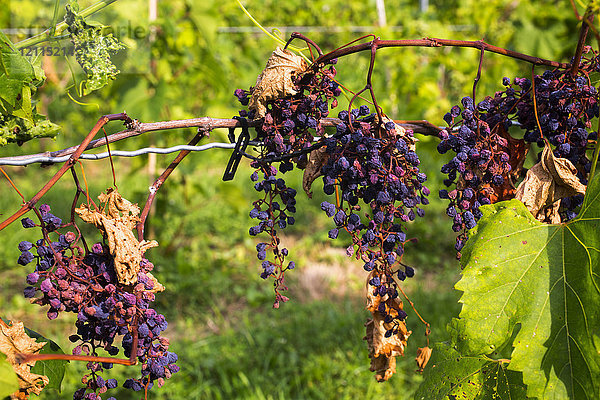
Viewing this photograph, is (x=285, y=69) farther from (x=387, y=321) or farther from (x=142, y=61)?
(x=142, y=61)

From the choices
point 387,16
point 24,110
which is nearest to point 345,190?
point 24,110

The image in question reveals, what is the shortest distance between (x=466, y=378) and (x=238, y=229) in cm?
406

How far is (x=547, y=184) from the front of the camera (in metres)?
1.19

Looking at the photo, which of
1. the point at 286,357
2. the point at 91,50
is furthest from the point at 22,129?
the point at 286,357

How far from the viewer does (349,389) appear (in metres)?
2.95

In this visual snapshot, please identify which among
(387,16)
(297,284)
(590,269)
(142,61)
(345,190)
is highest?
(387,16)

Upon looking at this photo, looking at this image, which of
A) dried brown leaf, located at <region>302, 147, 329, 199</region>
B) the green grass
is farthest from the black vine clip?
the green grass

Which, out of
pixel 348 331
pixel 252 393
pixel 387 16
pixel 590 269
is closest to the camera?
pixel 590 269

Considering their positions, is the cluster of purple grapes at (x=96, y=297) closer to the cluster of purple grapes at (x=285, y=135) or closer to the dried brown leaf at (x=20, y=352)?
the dried brown leaf at (x=20, y=352)

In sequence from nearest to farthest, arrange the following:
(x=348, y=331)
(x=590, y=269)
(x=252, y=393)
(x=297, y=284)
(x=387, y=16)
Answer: (x=590, y=269) → (x=252, y=393) → (x=348, y=331) → (x=297, y=284) → (x=387, y=16)

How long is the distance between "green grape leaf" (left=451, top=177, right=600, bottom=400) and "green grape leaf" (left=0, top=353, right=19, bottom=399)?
2.83ft

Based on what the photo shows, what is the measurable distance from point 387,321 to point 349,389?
1.86 meters

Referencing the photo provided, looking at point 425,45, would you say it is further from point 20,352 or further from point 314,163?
point 20,352

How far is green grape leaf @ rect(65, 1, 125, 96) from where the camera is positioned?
135 cm
